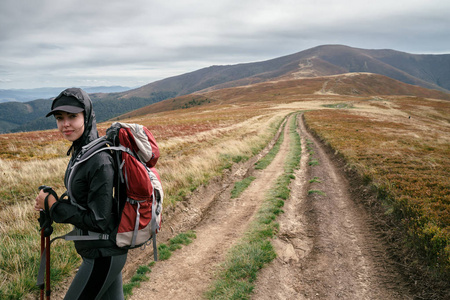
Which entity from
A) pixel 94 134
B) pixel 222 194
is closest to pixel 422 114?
pixel 222 194

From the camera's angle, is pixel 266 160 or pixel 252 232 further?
pixel 266 160

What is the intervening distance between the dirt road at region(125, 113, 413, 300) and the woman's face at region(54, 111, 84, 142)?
3383 millimetres

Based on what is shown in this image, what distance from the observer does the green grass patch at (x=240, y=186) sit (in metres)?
9.51

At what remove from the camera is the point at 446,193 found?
7910mm

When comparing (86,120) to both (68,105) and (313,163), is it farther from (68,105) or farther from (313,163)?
(313,163)

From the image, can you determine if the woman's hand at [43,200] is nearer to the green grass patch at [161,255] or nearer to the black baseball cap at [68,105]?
the black baseball cap at [68,105]

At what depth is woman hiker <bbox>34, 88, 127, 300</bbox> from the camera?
7.72ft

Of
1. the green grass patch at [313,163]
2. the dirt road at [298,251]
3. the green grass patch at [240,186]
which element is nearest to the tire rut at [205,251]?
the dirt road at [298,251]

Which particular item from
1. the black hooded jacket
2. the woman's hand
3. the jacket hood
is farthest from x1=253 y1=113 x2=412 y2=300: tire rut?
the jacket hood

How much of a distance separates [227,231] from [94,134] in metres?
4.94

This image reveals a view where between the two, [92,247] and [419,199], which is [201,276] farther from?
[419,199]

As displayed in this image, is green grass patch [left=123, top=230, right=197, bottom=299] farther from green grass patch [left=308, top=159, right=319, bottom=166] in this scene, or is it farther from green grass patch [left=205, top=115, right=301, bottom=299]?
green grass patch [left=308, top=159, right=319, bottom=166]

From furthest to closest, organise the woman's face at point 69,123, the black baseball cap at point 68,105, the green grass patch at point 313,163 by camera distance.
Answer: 1. the green grass patch at point 313,163
2. the woman's face at point 69,123
3. the black baseball cap at point 68,105

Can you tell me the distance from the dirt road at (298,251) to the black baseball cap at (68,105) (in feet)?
12.0
